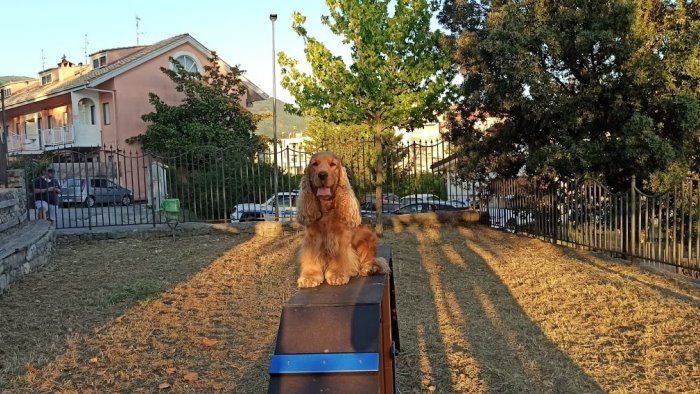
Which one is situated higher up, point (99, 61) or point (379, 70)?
point (99, 61)

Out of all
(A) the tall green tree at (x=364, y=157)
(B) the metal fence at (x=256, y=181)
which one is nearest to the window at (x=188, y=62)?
(B) the metal fence at (x=256, y=181)

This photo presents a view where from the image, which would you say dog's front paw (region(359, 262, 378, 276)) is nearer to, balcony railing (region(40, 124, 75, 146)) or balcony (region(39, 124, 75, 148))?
balcony (region(39, 124, 75, 148))

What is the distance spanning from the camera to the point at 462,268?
29.9ft

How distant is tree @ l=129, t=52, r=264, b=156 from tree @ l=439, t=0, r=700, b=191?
52.9 feet

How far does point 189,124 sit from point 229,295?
66.0ft

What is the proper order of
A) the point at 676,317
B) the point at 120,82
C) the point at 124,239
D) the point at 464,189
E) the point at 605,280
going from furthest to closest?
the point at 120,82 < the point at 464,189 < the point at 124,239 < the point at 605,280 < the point at 676,317

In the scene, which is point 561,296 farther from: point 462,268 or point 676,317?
point 462,268

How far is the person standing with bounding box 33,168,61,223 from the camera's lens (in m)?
13.5

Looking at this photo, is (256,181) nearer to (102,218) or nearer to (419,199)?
(102,218)

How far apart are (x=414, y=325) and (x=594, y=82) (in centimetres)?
681

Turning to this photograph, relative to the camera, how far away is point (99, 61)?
36.3 meters

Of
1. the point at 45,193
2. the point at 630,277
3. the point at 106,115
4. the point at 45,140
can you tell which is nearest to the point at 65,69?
the point at 45,140

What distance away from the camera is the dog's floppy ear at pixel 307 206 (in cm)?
379

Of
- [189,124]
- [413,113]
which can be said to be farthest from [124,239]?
[189,124]
